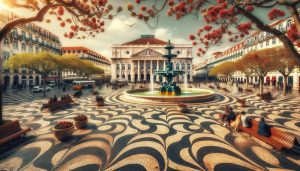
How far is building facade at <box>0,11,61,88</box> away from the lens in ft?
122

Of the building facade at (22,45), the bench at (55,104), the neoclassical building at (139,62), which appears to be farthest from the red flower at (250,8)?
the neoclassical building at (139,62)

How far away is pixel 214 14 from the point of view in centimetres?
496

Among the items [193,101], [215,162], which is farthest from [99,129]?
[193,101]

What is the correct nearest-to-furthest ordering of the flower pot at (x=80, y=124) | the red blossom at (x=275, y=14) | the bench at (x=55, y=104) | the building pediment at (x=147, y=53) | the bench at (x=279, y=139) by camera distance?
the red blossom at (x=275, y=14), the bench at (x=279, y=139), the flower pot at (x=80, y=124), the bench at (x=55, y=104), the building pediment at (x=147, y=53)

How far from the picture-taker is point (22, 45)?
43.3 m

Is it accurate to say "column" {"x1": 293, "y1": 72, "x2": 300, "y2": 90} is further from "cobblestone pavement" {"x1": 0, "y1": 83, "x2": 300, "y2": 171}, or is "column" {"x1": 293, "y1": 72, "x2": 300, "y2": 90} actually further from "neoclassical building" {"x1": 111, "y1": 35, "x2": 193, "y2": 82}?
"neoclassical building" {"x1": 111, "y1": 35, "x2": 193, "y2": 82}

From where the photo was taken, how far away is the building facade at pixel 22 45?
3732 centimetres

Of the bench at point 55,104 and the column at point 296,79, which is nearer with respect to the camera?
the bench at point 55,104

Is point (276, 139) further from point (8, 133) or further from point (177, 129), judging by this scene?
point (8, 133)

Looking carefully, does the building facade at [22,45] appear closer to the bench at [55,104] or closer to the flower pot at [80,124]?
the bench at [55,104]

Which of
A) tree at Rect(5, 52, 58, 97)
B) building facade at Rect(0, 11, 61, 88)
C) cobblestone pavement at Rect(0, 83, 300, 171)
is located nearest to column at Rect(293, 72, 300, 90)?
cobblestone pavement at Rect(0, 83, 300, 171)

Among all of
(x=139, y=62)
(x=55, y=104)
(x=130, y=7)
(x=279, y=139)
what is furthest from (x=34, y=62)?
(x=139, y=62)

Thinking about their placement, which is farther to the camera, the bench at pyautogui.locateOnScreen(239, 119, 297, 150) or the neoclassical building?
the neoclassical building

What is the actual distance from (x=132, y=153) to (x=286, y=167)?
17.7 ft
